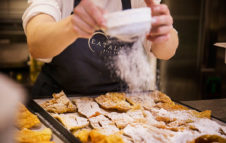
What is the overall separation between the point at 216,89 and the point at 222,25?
82cm

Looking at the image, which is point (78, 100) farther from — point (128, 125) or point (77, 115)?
point (128, 125)

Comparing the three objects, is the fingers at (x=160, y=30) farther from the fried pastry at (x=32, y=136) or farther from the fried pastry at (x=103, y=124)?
the fried pastry at (x=32, y=136)

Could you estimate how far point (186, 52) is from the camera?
3.78 meters

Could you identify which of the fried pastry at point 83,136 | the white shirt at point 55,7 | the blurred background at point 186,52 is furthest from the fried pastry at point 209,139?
the blurred background at point 186,52

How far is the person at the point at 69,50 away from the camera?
142cm

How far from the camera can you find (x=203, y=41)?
372cm

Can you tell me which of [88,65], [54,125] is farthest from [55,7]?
[54,125]

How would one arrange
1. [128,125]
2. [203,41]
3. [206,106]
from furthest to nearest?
[203,41]
[206,106]
[128,125]

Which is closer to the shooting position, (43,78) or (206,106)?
(206,106)

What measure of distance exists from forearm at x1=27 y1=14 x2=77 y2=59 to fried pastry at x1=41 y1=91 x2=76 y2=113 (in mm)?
263

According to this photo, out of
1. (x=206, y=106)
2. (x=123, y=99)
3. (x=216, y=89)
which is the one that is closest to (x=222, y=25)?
(x=216, y=89)

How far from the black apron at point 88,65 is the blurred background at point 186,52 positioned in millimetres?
1937

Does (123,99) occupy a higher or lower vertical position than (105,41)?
lower

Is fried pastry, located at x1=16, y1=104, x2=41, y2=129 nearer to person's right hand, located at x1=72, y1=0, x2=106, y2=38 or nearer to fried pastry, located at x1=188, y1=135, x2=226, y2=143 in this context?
person's right hand, located at x1=72, y1=0, x2=106, y2=38
